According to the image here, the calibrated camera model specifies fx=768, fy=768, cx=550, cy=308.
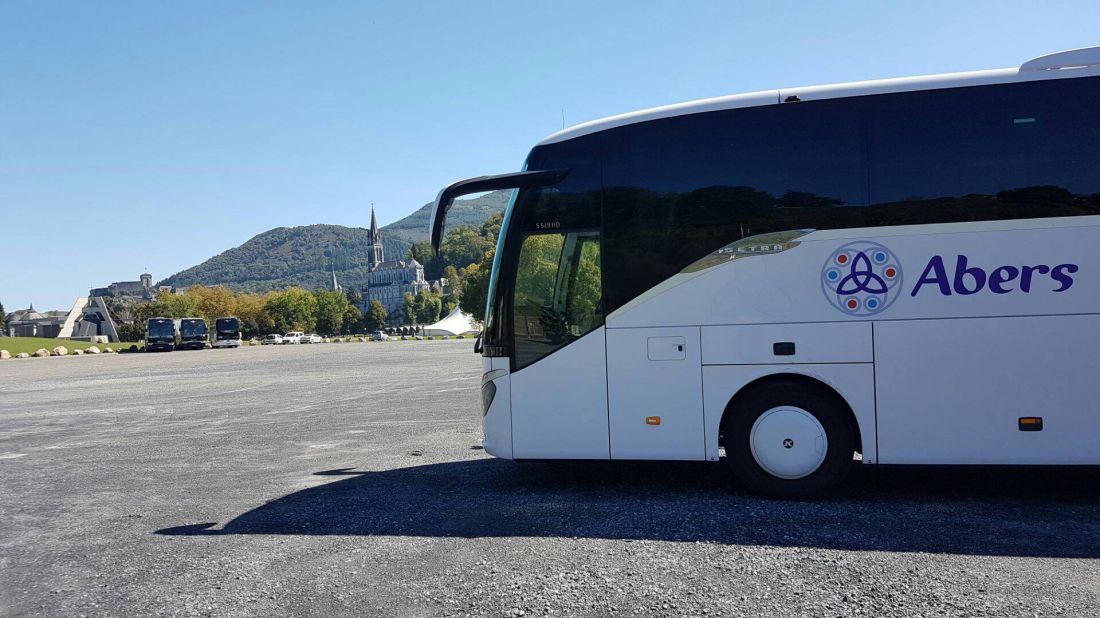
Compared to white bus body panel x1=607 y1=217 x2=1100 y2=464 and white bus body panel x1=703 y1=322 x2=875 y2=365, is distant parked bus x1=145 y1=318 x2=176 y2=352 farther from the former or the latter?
white bus body panel x1=607 y1=217 x2=1100 y2=464

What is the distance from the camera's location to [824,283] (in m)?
5.83

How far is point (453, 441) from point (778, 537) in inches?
208

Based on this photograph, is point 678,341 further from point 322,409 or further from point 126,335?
point 126,335

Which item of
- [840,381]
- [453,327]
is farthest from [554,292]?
[453,327]

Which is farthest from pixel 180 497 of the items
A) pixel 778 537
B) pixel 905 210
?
pixel 905 210

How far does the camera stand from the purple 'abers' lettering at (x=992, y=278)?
219 inches

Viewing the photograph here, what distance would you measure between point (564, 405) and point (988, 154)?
374cm

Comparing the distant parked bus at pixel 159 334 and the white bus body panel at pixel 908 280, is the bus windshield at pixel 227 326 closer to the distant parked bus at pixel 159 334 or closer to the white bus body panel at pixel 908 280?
the distant parked bus at pixel 159 334

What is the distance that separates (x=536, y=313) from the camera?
21.0 ft

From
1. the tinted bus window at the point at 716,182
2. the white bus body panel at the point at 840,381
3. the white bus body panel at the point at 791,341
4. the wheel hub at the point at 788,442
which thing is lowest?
the wheel hub at the point at 788,442

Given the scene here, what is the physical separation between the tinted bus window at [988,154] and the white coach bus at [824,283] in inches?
0.6

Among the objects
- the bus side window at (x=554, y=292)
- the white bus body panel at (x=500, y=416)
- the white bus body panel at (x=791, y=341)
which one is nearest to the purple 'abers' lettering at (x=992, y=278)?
the white bus body panel at (x=791, y=341)

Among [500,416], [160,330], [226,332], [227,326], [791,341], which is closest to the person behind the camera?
[791,341]

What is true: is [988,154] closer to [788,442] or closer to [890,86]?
[890,86]
